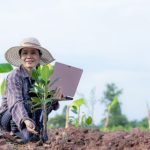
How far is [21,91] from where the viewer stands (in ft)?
15.2

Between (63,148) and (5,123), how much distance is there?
1.61 ft

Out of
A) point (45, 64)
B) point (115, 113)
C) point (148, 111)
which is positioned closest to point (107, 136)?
point (45, 64)

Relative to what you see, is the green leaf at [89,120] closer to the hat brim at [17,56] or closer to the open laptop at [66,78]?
the hat brim at [17,56]

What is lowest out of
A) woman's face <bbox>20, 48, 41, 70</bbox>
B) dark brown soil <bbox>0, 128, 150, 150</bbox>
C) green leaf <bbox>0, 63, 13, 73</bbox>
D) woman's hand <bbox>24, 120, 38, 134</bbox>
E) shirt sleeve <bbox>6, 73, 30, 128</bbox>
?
dark brown soil <bbox>0, 128, 150, 150</bbox>

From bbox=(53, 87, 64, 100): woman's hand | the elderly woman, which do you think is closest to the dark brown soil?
the elderly woman

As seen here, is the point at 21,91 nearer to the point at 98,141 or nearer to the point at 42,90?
the point at 42,90

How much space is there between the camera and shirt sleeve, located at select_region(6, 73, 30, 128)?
447cm

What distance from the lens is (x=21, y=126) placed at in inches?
177

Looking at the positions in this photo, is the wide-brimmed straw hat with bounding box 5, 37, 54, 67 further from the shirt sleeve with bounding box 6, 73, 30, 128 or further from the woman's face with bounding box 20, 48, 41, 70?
the shirt sleeve with bounding box 6, 73, 30, 128

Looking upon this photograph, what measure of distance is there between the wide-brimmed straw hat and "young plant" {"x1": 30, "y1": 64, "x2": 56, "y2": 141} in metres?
0.16

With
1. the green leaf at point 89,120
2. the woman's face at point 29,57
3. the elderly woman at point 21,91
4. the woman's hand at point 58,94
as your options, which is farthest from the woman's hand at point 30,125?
the green leaf at point 89,120

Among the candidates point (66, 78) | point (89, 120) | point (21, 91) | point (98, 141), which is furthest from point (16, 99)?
point (89, 120)

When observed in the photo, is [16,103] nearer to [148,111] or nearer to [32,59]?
[32,59]

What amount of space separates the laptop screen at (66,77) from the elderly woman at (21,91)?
12 cm
